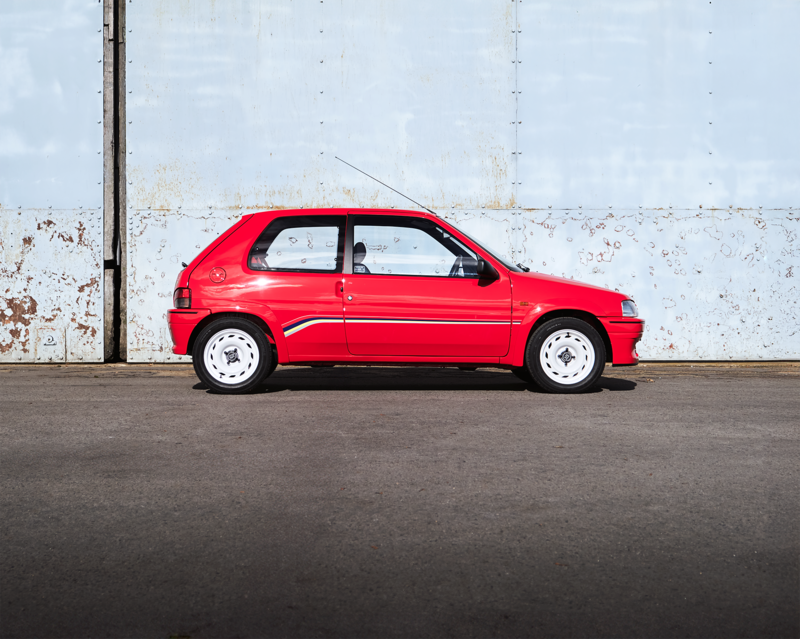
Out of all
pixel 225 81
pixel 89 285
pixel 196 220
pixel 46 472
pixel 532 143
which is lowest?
pixel 46 472

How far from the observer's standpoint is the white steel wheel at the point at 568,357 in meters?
7.20

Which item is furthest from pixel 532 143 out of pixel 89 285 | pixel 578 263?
pixel 89 285

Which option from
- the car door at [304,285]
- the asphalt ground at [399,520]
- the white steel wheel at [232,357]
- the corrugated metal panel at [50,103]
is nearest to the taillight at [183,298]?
the white steel wheel at [232,357]

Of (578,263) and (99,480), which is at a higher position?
(578,263)

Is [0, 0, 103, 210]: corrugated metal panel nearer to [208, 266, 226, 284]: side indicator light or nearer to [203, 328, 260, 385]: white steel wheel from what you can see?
[208, 266, 226, 284]: side indicator light

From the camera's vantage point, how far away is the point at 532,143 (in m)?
9.96

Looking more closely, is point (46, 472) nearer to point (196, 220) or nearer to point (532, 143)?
point (196, 220)

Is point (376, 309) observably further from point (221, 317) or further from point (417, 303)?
point (221, 317)

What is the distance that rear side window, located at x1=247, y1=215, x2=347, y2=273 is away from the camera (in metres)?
7.11

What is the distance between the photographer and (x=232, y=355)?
7164 millimetres

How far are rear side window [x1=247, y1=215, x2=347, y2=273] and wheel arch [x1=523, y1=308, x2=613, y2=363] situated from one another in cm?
181

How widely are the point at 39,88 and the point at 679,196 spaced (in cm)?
788

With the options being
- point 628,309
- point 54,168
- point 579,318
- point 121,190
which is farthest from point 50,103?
point 628,309

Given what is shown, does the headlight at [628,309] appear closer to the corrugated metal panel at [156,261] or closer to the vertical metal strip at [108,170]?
the corrugated metal panel at [156,261]
